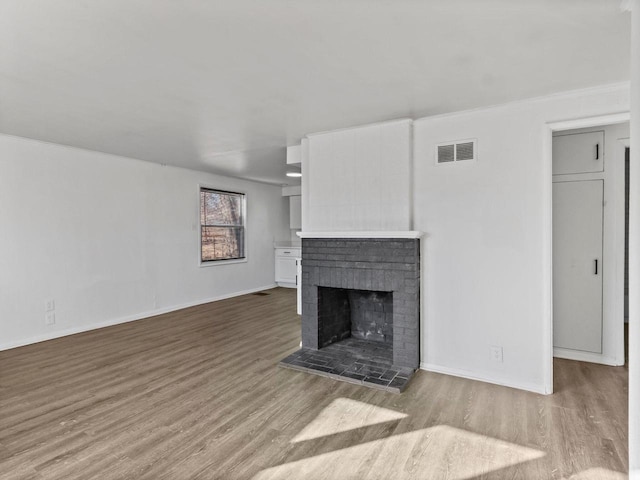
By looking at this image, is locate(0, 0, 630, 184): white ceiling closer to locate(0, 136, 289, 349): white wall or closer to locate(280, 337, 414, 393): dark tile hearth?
locate(0, 136, 289, 349): white wall

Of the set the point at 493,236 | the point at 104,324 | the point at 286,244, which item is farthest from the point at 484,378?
the point at 286,244

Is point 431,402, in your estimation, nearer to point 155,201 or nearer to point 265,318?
point 265,318

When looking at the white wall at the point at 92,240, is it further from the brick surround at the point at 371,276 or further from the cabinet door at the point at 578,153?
the cabinet door at the point at 578,153

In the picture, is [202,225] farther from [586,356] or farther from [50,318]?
[586,356]

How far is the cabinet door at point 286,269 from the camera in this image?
7949 millimetres

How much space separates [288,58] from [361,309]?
2.84 metres

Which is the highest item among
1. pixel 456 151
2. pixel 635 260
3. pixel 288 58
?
pixel 288 58

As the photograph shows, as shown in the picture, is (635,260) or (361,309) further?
(361,309)

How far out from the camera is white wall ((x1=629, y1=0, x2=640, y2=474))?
1567 millimetres

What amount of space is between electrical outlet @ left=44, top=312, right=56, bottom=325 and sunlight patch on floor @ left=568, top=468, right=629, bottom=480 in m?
5.09

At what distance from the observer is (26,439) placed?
230 cm

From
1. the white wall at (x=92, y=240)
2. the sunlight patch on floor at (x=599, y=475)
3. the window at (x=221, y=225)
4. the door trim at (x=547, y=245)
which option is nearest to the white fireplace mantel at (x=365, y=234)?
the door trim at (x=547, y=245)

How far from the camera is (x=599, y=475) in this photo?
76.8 inches

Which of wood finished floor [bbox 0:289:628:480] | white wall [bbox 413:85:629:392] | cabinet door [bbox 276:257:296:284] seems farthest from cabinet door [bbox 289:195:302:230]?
white wall [bbox 413:85:629:392]
